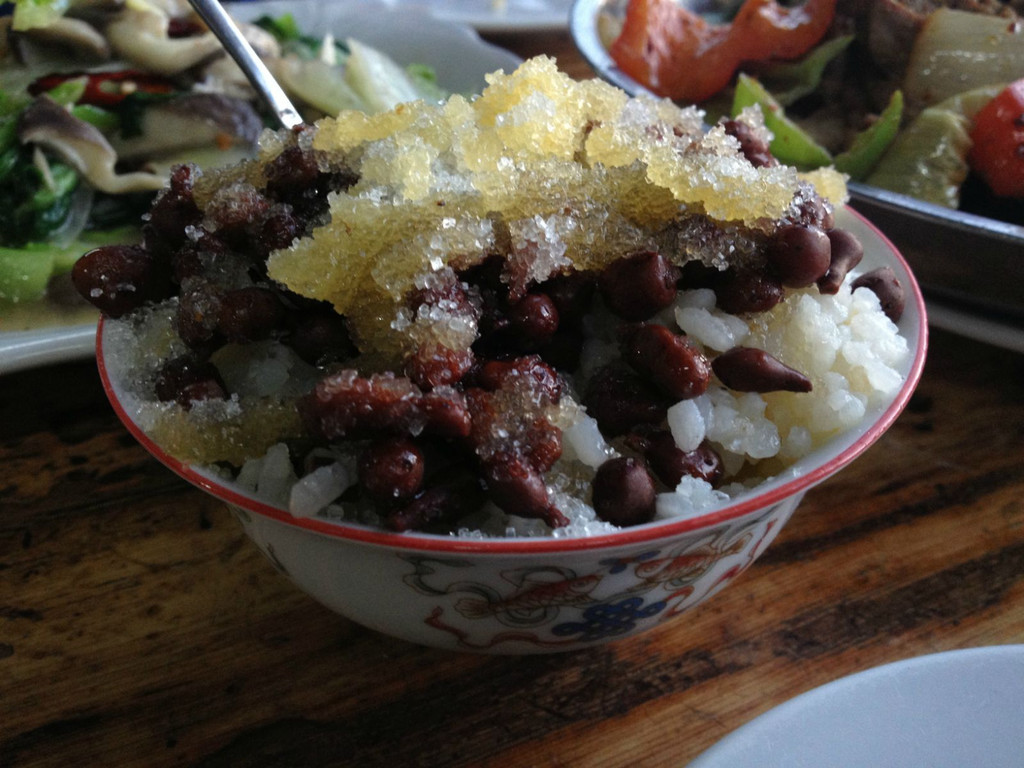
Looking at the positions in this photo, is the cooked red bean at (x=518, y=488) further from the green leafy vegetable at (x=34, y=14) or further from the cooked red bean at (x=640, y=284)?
the green leafy vegetable at (x=34, y=14)

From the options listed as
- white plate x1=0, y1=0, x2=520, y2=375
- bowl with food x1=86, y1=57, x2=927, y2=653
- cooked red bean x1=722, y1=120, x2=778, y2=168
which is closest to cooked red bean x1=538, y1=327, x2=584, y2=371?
bowl with food x1=86, y1=57, x2=927, y2=653

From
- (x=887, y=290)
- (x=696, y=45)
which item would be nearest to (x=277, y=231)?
(x=887, y=290)

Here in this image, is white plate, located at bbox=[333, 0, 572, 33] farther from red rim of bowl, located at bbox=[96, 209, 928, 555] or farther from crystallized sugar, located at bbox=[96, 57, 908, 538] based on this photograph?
red rim of bowl, located at bbox=[96, 209, 928, 555]

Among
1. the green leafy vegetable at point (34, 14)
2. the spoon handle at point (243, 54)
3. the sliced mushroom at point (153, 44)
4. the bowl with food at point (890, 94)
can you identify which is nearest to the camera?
the spoon handle at point (243, 54)

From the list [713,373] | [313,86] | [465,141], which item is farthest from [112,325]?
[313,86]

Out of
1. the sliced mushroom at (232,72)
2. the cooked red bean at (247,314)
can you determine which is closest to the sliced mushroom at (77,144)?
the sliced mushroom at (232,72)

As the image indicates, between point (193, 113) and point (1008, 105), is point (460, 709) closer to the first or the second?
point (1008, 105)
